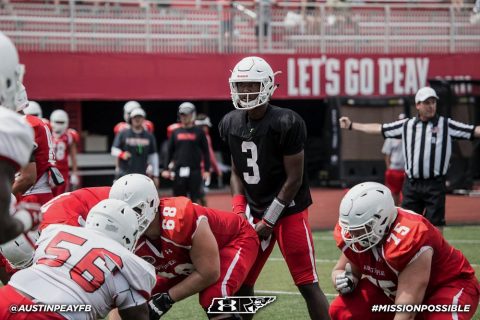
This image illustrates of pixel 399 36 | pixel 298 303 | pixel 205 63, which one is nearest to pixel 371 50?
pixel 399 36

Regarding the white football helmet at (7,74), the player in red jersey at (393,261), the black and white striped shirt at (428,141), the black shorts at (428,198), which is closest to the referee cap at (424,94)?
the black and white striped shirt at (428,141)

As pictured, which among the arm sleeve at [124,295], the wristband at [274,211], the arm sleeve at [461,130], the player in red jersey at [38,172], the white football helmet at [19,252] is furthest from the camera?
the arm sleeve at [461,130]

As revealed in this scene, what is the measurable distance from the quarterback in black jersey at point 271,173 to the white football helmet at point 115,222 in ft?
5.50

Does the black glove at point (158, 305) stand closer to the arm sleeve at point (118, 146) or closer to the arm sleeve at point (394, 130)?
the arm sleeve at point (394, 130)

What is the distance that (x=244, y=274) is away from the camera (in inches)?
221

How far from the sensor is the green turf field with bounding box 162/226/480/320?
7.07 metres

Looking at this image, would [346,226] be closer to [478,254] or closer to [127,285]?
[127,285]

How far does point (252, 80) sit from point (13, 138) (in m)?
2.89

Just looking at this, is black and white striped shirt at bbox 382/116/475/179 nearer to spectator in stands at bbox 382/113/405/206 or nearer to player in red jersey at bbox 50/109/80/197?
spectator in stands at bbox 382/113/405/206

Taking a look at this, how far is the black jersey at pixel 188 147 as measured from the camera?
1327 centimetres

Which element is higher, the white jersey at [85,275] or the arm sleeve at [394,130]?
the arm sleeve at [394,130]

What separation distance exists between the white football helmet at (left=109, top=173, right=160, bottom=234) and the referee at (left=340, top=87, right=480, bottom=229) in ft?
14.4

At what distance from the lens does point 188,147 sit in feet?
43.5

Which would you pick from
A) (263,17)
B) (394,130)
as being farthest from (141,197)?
(263,17)
